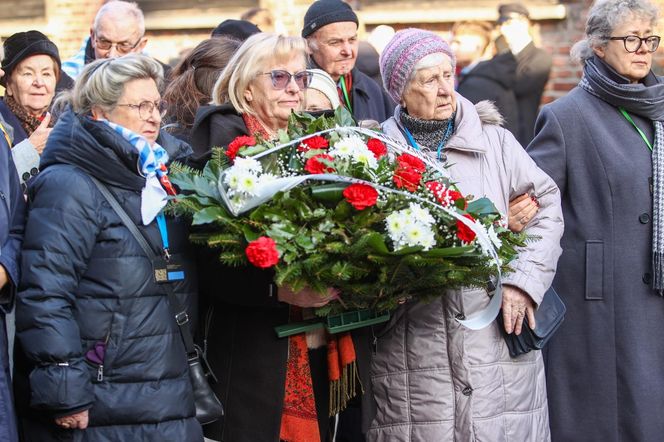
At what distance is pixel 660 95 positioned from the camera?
5.24m

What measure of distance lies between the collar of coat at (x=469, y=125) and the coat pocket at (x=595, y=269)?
852 millimetres

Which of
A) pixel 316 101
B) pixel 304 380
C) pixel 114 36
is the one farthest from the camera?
pixel 114 36

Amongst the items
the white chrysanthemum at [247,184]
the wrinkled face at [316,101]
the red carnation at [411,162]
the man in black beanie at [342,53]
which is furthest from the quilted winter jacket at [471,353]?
the man in black beanie at [342,53]

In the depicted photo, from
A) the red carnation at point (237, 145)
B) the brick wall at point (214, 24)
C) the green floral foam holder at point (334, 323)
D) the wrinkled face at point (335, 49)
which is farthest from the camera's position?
the brick wall at point (214, 24)

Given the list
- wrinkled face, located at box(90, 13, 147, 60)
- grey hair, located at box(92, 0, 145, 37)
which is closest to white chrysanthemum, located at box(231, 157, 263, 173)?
wrinkled face, located at box(90, 13, 147, 60)

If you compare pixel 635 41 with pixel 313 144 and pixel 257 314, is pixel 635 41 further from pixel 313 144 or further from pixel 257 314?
pixel 257 314

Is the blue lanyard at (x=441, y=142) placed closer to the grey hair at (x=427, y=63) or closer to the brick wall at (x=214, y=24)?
the grey hair at (x=427, y=63)

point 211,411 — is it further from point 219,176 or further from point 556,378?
point 556,378

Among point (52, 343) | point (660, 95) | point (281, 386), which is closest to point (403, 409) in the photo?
point (281, 386)

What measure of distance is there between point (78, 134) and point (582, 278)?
2484 millimetres

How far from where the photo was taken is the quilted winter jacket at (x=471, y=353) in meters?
4.44

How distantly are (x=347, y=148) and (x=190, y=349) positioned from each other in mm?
952

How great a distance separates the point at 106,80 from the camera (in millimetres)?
4160

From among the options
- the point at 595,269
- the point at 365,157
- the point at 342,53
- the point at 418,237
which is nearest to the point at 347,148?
the point at 365,157
